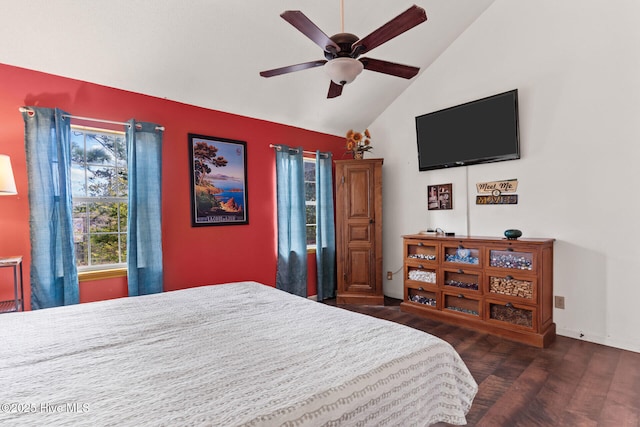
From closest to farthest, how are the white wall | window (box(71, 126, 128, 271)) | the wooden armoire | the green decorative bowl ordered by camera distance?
1. the white wall
2. window (box(71, 126, 128, 271))
3. the green decorative bowl
4. the wooden armoire

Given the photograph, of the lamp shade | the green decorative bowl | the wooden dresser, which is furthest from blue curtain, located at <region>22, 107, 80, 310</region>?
the green decorative bowl

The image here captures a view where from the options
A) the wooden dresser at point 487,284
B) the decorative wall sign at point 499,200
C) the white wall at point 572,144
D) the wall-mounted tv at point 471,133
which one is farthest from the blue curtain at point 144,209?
the decorative wall sign at point 499,200

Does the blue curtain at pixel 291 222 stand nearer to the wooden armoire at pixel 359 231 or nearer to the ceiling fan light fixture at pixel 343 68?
the wooden armoire at pixel 359 231

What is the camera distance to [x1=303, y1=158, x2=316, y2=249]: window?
174 inches

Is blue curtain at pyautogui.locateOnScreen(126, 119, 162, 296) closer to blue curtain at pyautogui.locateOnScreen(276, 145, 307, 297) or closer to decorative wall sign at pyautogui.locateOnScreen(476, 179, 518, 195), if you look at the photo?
blue curtain at pyautogui.locateOnScreen(276, 145, 307, 297)

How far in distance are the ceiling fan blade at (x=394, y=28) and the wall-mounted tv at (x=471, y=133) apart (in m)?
2.13

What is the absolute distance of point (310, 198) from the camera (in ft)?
14.6

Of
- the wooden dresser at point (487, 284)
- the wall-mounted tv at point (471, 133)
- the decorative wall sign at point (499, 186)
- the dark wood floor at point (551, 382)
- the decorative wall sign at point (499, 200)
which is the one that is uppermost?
the wall-mounted tv at point (471, 133)

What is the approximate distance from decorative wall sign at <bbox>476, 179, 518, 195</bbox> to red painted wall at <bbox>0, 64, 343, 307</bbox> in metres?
2.08

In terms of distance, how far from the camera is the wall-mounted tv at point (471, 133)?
3256mm

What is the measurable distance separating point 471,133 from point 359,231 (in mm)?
1767

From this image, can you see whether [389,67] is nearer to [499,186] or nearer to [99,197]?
[499,186]

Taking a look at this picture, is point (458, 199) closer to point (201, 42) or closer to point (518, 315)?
point (518, 315)

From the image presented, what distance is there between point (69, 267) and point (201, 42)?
221 cm
